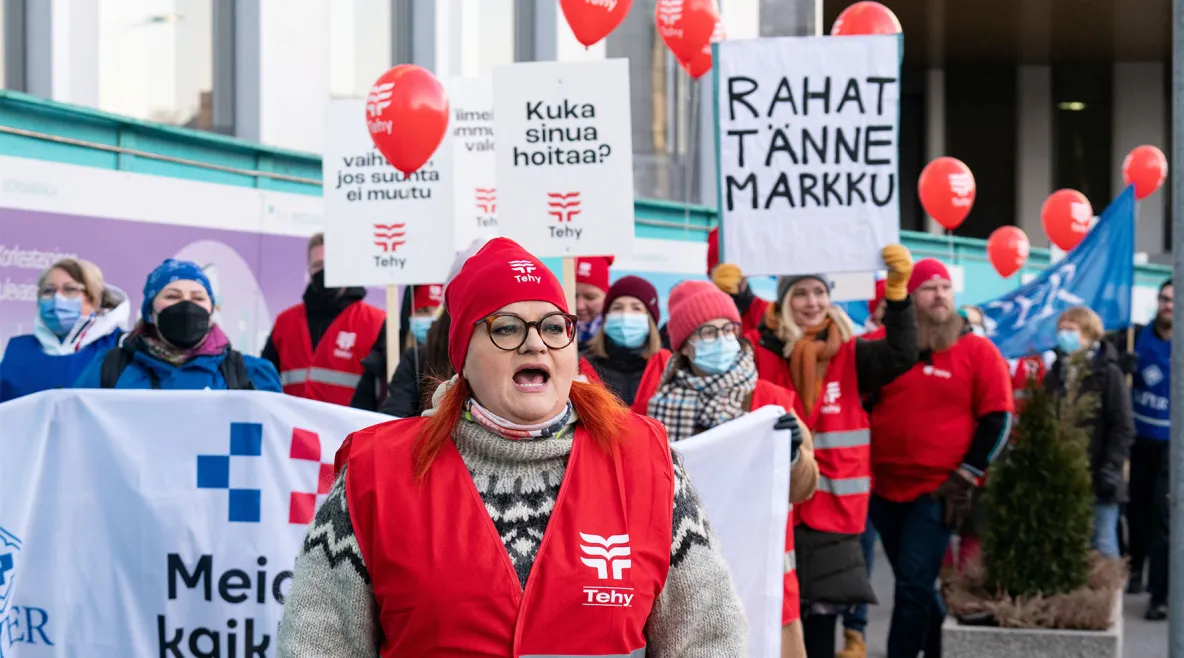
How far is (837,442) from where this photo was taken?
679 centimetres

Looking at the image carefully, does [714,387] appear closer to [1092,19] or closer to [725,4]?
[725,4]

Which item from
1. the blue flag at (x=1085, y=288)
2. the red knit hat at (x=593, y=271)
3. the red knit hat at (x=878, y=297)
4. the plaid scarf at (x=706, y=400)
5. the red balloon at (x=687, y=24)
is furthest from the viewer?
the red balloon at (x=687, y=24)

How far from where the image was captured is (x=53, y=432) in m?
5.21

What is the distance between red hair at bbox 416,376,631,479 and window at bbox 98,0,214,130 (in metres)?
9.12

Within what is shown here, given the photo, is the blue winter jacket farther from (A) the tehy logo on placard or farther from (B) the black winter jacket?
(B) the black winter jacket

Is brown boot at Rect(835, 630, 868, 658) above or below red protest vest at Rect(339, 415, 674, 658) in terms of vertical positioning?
below

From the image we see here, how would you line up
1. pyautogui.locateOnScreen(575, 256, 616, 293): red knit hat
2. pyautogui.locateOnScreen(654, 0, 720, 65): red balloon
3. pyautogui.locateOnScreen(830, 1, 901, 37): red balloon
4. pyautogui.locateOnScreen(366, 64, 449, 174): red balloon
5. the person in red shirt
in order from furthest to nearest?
1. pyautogui.locateOnScreen(654, 0, 720, 65): red balloon
2. pyautogui.locateOnScreen(830, 1, 901, 37): red balloon
3. pyautogui.locateOnScreen(575, 256, 616, 293): red knit hat
4. pyautogui.locateOnScreen(366, 64, 449, 174): red balloon
5. the person in red shirt

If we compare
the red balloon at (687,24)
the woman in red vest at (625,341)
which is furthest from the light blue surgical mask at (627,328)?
the red balloon at (687,24)

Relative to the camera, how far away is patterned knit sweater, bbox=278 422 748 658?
2.89 meters

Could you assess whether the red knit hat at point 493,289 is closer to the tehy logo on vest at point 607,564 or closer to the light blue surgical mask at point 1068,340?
the tehy logo on vest at point 607,564

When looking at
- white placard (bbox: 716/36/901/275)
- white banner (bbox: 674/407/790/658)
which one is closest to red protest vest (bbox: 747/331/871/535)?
white placard (bbox: 716/36/901/275)

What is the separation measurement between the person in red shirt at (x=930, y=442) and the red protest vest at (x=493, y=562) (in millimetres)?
4846

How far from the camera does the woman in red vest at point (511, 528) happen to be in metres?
2.84

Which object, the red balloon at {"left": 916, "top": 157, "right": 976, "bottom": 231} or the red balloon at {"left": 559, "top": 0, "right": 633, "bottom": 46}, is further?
the red balloon at {"left": 916, "top": 157, "right": 976, "bottom": 231}
